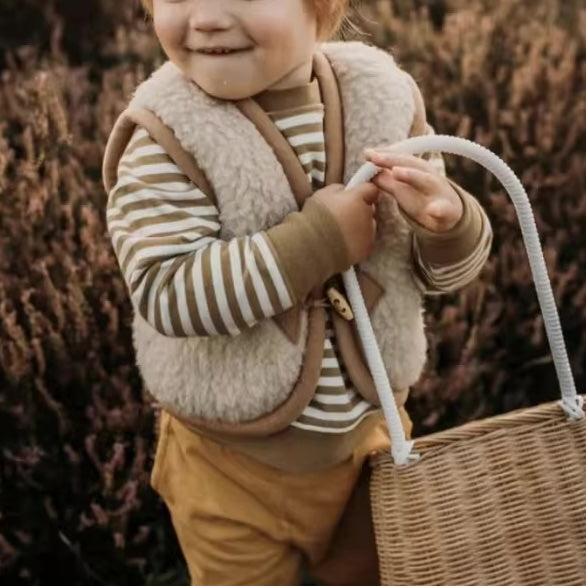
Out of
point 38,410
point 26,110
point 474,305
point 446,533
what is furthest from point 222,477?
point 26,110

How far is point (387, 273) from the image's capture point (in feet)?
5.65

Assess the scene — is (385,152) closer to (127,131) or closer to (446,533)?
(127,131)

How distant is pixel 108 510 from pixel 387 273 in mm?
938

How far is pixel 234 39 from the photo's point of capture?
1.58 m

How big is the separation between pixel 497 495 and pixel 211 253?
528 mm

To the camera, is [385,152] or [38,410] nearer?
[385,152]

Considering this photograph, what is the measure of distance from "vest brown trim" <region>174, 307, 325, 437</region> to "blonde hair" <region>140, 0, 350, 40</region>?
1.30ft

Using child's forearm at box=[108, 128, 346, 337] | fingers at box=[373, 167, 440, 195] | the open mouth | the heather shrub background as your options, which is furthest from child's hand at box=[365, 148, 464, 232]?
the heather shrub background

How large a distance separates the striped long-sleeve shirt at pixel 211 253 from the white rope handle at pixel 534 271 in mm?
66

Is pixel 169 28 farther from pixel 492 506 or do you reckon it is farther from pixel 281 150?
pixel 492 506

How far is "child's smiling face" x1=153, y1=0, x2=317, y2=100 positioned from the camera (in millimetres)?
1571

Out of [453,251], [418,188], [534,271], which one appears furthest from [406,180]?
[534,271]

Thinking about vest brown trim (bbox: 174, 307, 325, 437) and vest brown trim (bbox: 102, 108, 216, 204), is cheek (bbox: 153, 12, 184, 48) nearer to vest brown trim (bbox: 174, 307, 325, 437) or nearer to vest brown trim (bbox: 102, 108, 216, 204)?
vest brown trim (bbox: 102, 108, 216, 204)

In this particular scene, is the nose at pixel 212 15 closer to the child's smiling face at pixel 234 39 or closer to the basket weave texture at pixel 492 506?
the child's smiling face at pixel 234 39
